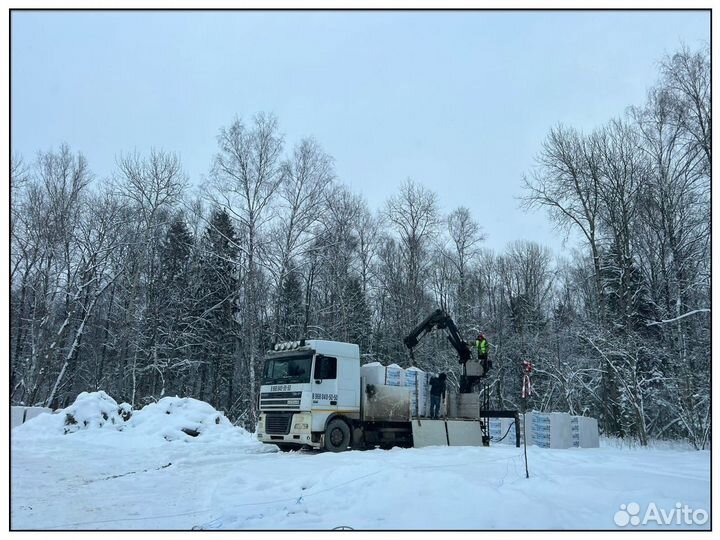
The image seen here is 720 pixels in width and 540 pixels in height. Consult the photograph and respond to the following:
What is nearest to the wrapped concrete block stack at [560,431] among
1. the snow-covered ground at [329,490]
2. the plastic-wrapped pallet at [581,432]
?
the plastic-wrapped pallet at [581,432]

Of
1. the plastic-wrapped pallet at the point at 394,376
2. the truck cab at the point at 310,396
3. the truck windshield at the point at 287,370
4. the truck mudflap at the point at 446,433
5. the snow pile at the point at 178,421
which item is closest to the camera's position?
the truck cab at the point at 310,396

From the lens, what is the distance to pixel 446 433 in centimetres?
1905

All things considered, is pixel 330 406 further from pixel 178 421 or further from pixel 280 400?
pixel 178 421

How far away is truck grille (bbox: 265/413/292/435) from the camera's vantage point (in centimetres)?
1609

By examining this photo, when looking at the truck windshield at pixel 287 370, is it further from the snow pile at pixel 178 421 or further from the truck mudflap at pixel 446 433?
the truck mudflap at pixel 446 433

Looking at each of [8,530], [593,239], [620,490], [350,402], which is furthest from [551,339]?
[8,530]

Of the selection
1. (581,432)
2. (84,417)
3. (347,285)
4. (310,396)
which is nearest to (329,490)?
(310,396)

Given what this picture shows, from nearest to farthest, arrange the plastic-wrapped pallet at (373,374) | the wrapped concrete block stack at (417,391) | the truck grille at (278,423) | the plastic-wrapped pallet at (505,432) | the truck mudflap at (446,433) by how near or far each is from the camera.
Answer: the truck grille at (278,423) → the plastic-wrapped pallet at (373,374) → the truck mudflap at (446,433) → the wrapped concrete block stack at (417,391) → the plastic-wrapped pallet at (505,432)

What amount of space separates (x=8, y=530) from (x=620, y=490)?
780 centimetres

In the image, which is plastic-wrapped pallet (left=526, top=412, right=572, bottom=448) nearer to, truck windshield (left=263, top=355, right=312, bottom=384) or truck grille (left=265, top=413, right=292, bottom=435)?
truck windshield (left=263, top=355, right=312, bottom=384)

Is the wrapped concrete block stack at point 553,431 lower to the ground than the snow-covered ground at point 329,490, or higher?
lower

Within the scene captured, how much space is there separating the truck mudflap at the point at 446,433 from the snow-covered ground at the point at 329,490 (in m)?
3.76

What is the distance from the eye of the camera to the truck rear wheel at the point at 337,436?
52.9 ft

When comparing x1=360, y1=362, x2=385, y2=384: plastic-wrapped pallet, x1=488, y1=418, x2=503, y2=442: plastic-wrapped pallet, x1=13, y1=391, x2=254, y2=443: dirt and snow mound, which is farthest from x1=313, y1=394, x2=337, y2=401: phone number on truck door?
x1=488, y1=418, x2=503, y2=442: plastic-wrapped pallet
